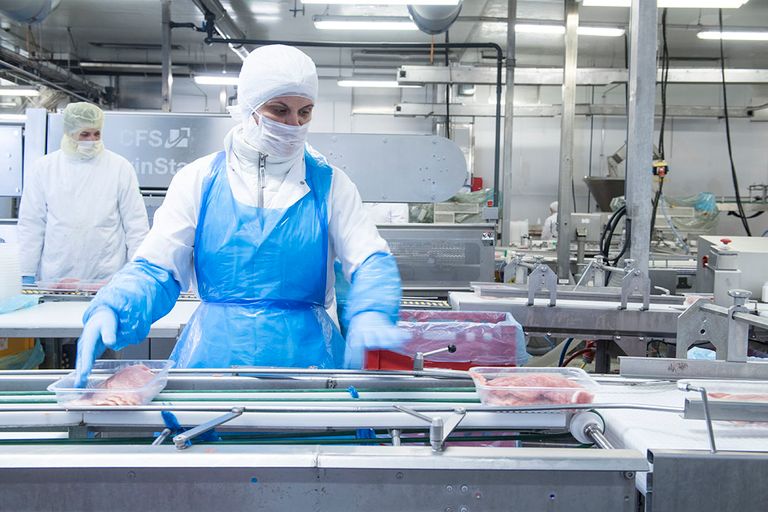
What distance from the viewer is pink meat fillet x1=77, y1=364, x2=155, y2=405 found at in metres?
0.97

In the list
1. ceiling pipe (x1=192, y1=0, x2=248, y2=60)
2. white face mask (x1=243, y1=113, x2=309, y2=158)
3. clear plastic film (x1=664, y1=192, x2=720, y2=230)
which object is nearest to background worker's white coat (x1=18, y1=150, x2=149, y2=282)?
white face mask (x1=243, y1=113, x2=309, y2=158)

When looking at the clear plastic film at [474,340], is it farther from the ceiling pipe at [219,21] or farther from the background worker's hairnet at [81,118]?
the ceiling pipe at [219,21]

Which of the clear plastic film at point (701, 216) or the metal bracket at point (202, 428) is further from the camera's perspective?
the clear plastic film at point (701, 216)

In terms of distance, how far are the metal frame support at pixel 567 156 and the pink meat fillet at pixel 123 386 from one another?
14.3 feet

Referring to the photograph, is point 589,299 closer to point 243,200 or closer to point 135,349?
point 243,200

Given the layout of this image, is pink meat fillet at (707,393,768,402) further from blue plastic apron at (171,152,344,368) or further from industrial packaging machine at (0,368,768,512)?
blue plastic apron at (171,152,344,368)

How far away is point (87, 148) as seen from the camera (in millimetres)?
3027

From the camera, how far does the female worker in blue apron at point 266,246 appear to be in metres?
1.39

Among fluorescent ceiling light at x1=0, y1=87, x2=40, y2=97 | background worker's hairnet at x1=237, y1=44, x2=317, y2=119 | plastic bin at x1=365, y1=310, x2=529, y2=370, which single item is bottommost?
plastic bin at x1=365, y1=310, x2=529, y2=370

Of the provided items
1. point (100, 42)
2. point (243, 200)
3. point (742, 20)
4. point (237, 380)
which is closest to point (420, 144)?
point (243, 200)

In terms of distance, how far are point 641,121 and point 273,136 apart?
211cm

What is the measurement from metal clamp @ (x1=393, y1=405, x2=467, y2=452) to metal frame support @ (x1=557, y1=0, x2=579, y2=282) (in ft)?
14.1

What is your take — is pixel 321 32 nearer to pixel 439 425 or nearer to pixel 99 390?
pixel 99 390

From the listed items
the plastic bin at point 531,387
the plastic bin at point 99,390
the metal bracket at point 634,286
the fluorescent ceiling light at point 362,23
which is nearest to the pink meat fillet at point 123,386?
the plastic bin at point 99,390
